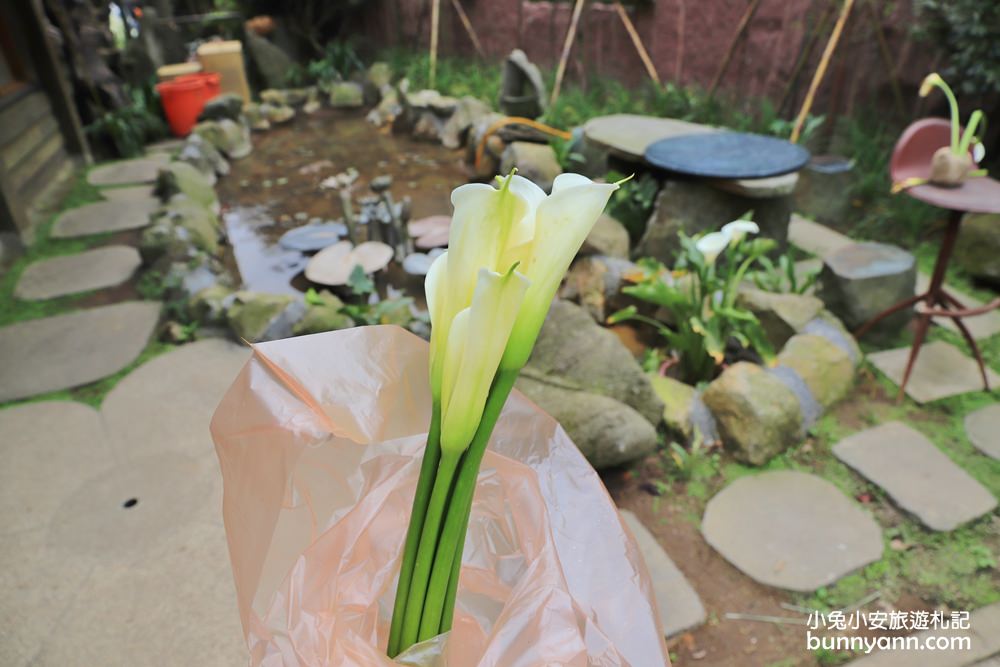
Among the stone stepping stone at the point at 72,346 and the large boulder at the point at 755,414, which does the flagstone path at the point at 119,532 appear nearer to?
the stone stepping stone at the point at 72,346

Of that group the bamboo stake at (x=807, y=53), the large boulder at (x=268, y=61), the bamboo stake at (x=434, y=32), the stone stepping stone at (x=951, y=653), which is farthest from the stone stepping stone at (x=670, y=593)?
the large boulder at (x=268, y=61)

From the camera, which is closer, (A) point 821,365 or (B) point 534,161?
(A) point 821,365

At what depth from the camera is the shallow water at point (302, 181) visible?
4914mm

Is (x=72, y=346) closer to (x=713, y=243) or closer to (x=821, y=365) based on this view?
(x=713, y=243)

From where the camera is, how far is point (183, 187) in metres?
5.17

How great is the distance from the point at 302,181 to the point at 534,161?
8.53 ft

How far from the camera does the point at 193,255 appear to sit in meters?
3.91

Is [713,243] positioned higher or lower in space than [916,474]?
higher

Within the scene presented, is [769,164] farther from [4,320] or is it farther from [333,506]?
[4,320]

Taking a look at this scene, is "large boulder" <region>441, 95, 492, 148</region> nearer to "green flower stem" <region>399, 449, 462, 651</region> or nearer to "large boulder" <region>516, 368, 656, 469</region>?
"large boulder" <region>516, 368, 656, 469</region>

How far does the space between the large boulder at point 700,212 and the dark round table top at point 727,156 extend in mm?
199

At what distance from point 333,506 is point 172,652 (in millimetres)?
946

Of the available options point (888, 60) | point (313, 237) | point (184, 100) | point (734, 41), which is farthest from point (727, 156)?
point (184, 100)

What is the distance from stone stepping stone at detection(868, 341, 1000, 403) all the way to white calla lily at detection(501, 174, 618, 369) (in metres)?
2.93
